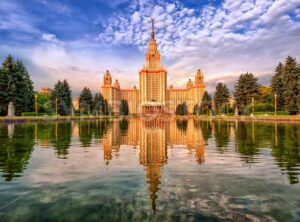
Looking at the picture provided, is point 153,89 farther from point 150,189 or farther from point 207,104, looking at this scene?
point 150,189

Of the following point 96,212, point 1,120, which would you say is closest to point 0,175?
point 96,212

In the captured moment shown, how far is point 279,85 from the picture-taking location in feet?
213

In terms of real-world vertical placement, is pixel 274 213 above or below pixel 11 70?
below

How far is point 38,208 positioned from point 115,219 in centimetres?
164

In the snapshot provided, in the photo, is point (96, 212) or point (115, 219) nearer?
point (115, 219)

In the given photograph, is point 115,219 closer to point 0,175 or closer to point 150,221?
point 150,221

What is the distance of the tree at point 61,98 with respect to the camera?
240 ft

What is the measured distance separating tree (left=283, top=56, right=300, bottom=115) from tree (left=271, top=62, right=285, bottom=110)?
16.6 feet

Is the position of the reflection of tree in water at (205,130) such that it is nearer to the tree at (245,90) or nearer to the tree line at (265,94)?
the tree line at (265,94)

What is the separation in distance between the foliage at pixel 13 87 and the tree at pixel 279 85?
60.6 meters

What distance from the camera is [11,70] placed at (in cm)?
5816

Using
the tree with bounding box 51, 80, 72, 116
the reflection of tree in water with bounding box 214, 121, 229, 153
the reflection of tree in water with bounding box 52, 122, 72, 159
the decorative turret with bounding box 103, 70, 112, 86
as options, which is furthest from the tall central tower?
the reflection of tree in water with bounding box 52, 122, 72, 159

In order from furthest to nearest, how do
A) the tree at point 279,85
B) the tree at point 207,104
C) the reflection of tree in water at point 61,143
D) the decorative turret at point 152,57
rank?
the decorative turret at point 152,57, the tree at point 207,104, the tree at point 279,85, the reflection of tree in water at point 61,143

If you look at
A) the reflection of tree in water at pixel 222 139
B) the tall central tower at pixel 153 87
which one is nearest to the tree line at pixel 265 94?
the reflection of tree in water at pixel 222 139
